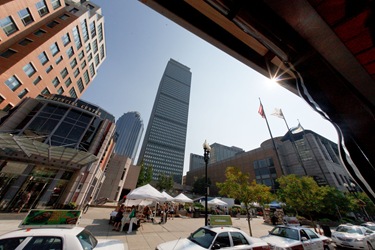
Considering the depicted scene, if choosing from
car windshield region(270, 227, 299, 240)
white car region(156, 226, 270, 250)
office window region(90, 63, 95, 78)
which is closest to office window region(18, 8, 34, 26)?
office window region(90, 63, 95, 78)

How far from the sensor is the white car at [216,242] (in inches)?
211

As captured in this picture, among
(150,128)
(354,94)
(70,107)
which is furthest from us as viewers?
(150,128)

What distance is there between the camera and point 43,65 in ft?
69.6

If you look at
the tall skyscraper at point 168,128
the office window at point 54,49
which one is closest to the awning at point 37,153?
the office window at point 54,49

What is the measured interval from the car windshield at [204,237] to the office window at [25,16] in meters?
29.6

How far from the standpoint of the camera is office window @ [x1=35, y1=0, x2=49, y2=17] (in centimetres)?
2036

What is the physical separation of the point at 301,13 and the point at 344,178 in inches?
2459

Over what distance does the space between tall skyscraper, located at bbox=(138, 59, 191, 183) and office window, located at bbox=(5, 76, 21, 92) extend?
11062cm

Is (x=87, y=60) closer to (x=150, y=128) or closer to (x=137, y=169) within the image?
(x=137, y=169)

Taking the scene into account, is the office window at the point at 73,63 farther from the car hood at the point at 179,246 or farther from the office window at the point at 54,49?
the car hood at the point at 179,246

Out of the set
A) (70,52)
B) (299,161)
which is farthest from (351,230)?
(70,52)

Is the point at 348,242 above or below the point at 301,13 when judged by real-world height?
below

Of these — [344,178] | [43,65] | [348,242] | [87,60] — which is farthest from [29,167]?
A: [344,178]

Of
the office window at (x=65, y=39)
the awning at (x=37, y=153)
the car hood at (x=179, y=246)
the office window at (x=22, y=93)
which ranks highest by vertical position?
the office window at (x=65, y=39)
